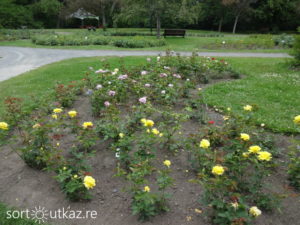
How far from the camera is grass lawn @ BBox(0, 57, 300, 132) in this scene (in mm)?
4988

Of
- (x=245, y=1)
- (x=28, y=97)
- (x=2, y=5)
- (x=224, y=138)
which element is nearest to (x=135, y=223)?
(x=224, y=138)

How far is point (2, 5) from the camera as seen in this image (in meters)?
33.1

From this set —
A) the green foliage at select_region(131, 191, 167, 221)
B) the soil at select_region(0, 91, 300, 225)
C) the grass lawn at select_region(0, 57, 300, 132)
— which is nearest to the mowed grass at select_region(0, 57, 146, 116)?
the grass lawn at select_region(0, 57, 300, 132)

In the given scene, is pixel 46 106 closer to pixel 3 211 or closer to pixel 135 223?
pixel 3 211

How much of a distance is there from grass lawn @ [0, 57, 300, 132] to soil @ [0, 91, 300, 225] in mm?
1652

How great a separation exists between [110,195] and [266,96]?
177 inches

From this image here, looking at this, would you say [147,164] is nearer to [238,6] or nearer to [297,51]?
[297,51]

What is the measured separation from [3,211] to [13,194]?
0.88ft

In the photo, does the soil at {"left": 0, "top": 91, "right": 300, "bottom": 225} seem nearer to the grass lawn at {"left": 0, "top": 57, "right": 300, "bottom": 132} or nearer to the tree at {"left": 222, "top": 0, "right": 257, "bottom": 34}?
the grass lawn at {"left": 0, "top": 57, "right": 300, "bottom": 132}

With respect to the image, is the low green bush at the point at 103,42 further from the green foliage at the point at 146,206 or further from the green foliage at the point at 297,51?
the green foliage at the point at 146,206

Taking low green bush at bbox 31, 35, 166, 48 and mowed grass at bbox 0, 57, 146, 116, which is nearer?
mowed grass at bbox 0, 57, 146, 116

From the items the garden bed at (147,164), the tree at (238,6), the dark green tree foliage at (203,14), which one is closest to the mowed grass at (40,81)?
the garden bed at (147,164)

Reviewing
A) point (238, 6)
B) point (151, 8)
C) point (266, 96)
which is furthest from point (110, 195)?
point (238, 6)

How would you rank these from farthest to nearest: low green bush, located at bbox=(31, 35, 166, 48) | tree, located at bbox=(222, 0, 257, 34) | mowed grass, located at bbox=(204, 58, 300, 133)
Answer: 1. tree, located at bbox=(222, 0, 257, 34)
2. low green bush, located at bbox=(31, 35, 166, 48)
3. mowed grass, located at bbox=(204, 58, 300, 133)
